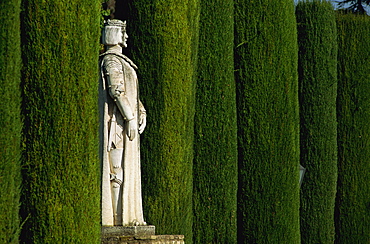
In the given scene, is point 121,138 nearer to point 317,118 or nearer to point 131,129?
point 131,129

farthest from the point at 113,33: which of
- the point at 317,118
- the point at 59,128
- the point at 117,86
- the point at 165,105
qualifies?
the point at 317,118

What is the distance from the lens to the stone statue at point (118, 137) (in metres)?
11.5

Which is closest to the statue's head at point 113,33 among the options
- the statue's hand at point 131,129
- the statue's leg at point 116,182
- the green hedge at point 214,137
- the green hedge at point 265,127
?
the statue's hand at point 131,129

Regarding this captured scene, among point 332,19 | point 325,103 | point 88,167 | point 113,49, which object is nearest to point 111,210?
point 88,167

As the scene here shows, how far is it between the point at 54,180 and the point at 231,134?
234 inches

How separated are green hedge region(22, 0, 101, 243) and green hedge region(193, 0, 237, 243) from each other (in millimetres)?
4565

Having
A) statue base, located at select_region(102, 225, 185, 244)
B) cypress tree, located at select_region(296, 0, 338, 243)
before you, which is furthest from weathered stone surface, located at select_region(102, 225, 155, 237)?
cypress tree, located at select_region(296, 0, 338, 243)

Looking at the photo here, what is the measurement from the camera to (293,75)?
17.4 meters

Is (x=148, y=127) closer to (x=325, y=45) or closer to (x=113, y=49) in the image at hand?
(x=113, y=49)

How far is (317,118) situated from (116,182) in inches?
309

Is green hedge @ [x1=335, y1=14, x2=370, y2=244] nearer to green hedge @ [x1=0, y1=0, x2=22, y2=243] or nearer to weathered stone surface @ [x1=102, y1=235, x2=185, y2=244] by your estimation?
weathered stone surface @ [x1=102, y1=235, x2=185, y2=244]

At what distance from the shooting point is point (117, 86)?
11414mm

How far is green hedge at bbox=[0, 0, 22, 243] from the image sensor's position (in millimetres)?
9141

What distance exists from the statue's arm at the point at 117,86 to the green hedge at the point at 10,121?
2.00 metres
